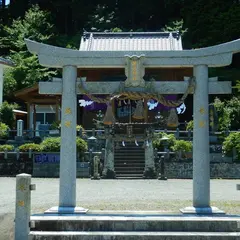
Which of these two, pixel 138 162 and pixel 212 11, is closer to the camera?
pixel 138 162

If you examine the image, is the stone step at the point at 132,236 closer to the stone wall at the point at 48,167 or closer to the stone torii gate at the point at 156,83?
the stone torii gate at the point at 156,83

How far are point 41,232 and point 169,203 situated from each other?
16.6 feet

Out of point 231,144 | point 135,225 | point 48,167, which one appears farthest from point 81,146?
point 135,225

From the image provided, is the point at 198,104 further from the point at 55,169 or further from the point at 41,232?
the point at 55,169

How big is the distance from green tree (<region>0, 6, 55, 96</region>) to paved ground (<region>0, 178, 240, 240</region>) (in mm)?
17442

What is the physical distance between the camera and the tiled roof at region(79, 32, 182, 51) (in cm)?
3008

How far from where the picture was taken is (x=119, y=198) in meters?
14.6

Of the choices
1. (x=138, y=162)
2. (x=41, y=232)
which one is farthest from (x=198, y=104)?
(x=138, y=162)

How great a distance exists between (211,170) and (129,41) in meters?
11.6

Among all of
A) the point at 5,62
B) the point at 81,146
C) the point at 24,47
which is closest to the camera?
the point at 81,146

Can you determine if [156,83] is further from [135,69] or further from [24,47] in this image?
[24,47]

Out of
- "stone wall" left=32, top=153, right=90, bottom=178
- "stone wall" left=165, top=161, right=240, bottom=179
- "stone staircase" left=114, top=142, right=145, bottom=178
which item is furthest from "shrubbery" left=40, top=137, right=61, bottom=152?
"stone wall" left=165, top=161, right=240, bottom=179

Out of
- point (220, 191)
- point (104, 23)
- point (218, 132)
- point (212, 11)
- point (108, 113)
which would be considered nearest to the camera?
point (108, 113)

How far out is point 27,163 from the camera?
24.3m
